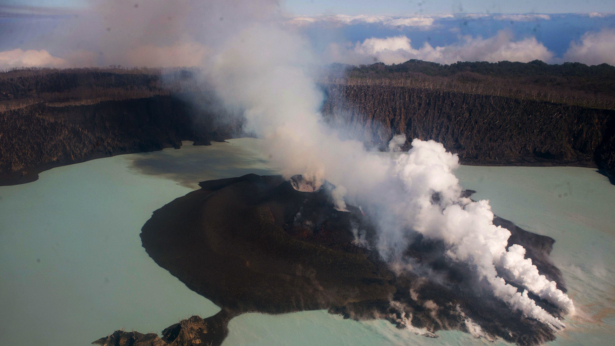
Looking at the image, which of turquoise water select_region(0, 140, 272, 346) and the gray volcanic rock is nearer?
turquoise water select_region(0, 140, 272, 346)

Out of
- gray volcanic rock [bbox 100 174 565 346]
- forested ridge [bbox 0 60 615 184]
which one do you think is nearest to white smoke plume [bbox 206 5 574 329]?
gray volcanic rock [bbox 100 174 565 346]

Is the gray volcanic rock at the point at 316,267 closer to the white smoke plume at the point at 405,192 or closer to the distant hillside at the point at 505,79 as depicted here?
the white smoke plume at the point at 405,192

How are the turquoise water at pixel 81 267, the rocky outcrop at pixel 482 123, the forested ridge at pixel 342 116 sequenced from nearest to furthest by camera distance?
the turquoise water at pixel 81 267
the forested ridge at pixel 342 116
the rocky outcrop at pixel 482 123

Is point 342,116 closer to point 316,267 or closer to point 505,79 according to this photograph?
point 505,79

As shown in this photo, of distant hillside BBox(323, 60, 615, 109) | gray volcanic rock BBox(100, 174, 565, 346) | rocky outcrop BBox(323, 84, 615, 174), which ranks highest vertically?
distant hillside BBox(323, 60, 615, 109)

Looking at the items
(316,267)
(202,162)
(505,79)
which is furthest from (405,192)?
(505,79)

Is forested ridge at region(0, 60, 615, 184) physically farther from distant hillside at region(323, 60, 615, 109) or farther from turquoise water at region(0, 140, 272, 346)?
turquoise water at region(0, 140, 272, 346)

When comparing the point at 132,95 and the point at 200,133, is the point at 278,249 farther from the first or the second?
the point at 132,95

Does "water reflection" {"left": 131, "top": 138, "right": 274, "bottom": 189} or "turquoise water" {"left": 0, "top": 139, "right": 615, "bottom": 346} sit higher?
"water reflection" {"left": 131, "top": 138, "right": 274, "bottom": 189}

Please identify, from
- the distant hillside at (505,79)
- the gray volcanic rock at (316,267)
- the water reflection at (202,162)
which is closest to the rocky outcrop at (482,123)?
the distant hillside at (505,79)
